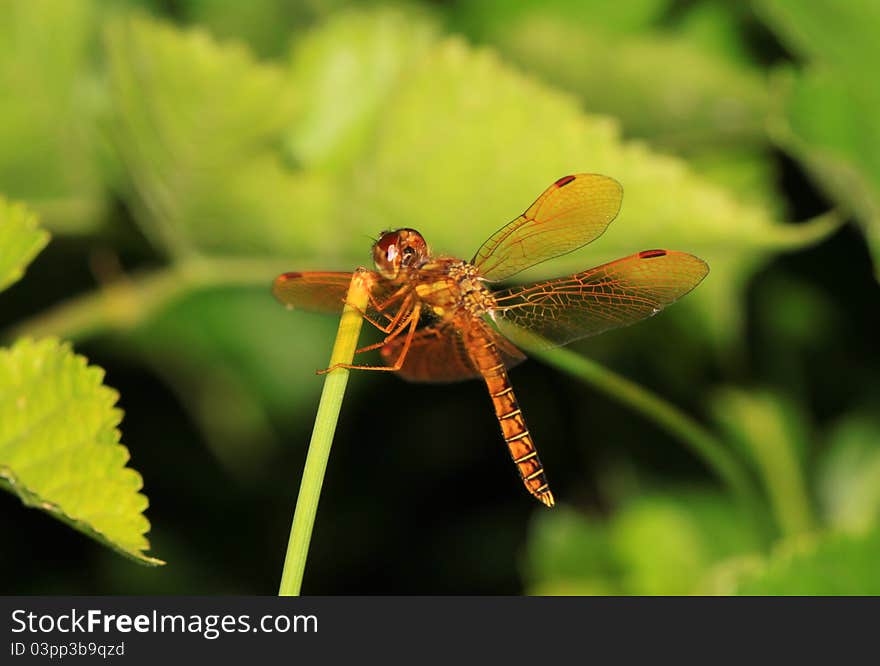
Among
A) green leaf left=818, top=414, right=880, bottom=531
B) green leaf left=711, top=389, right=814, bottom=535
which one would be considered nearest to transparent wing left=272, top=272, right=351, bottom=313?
green leaf left=711, top=389, right=814, bottom=535

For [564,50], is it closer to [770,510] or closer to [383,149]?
[383,149]

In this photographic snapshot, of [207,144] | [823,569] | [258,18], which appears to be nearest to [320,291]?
[207,144]

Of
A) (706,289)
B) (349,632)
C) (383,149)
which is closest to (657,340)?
(706,289)

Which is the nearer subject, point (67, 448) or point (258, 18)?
point (67, 448)

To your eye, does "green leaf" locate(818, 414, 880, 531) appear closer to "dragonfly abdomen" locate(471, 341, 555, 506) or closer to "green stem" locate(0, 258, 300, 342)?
"dragonfly abdomen" locate(471, 341, 555, 506)

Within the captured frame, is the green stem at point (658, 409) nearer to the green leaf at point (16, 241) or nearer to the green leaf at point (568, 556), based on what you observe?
the green leaf at point (568, 556)

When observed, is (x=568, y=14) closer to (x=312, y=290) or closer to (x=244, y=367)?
(x=312, y=290)

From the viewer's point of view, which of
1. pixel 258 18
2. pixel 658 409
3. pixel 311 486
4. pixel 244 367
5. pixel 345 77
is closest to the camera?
pixel 311 486
